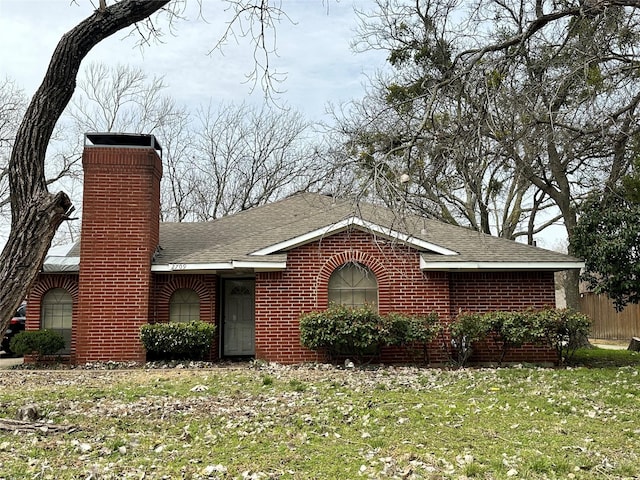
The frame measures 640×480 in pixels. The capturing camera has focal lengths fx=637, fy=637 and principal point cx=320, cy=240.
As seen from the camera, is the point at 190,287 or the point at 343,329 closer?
the point at 343,329

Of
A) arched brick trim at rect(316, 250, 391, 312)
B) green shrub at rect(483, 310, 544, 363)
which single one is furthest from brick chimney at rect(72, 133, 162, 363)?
green shrub at rect(483, 310, 544, 363)

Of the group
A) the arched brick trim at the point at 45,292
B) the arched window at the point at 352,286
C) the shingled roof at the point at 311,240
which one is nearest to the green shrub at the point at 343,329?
the arched window at the point at 352,286

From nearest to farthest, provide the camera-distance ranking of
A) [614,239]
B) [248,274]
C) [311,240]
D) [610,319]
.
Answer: [311,240]
[614,239]
[248,274]
[610,319]

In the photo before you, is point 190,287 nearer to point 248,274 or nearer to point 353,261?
point 248,274

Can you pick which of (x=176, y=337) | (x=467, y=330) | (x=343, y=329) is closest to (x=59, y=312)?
(x=176, y=337)

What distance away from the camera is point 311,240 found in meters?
13.8

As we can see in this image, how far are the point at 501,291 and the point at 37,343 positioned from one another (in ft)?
34.8

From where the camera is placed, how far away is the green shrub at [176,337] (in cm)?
1385

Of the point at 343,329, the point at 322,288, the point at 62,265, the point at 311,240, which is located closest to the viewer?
the point at 343,329

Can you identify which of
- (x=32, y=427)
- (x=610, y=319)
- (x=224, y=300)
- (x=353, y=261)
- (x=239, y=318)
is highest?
(x=353, y=261)

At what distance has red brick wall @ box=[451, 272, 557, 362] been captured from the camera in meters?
14.3

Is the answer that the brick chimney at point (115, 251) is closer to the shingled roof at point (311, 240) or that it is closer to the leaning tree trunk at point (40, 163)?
the shingled roof at point (311, 240)

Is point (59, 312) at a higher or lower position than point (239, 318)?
higher

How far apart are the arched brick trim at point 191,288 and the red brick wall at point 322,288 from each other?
5.89ft
